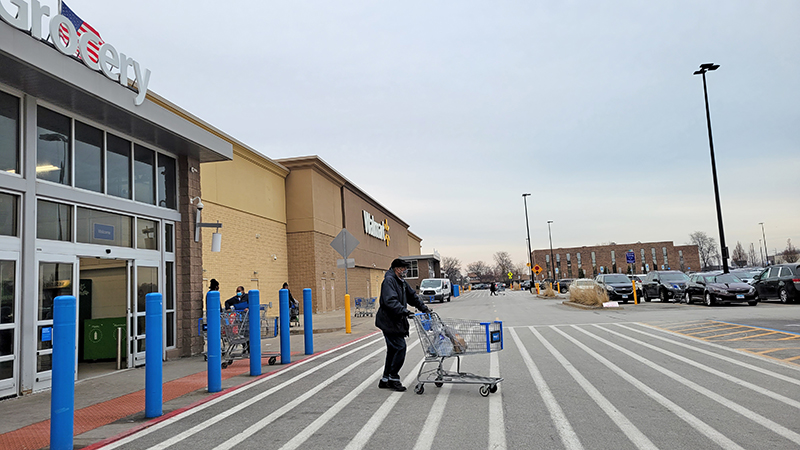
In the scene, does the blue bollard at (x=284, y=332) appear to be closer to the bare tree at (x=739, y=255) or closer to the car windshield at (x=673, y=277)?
the car windshield at (x=673, y=277)

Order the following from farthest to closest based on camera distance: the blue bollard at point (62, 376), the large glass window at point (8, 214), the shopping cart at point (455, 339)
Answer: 1. the large glass window at point (8, 214)
2. the shopping cart at point (455, 339)
3. the blue bollard at point (62, 376)

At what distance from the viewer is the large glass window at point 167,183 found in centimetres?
1266

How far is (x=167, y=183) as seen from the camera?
42.4 feet

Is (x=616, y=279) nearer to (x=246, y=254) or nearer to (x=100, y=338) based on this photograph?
Result: (x=246, y=254)

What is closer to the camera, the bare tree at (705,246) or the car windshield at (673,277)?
the car windshield at (673,277)

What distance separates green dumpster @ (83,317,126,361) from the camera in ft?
39.2

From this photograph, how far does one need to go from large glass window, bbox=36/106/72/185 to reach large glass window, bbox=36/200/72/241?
449 mm

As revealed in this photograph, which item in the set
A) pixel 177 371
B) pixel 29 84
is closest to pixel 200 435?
pixel 177 371

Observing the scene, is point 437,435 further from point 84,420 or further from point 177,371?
point 177,371

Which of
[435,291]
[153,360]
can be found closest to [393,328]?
[153,360]

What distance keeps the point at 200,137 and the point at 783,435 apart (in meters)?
11.8

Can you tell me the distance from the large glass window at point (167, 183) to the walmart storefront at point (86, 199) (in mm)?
26

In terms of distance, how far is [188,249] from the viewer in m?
12.9

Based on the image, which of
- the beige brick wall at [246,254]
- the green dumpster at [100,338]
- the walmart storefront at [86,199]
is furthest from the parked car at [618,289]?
→ the green dumpster at [100,338]
